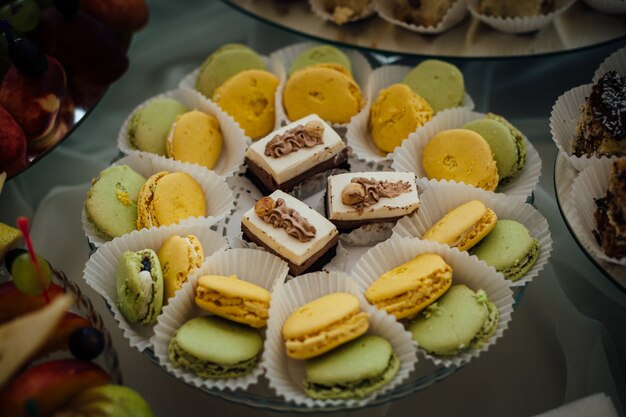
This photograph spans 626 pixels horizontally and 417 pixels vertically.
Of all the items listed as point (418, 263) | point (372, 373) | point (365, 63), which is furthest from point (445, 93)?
point (372, 373)

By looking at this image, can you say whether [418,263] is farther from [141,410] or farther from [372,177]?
[141,410]

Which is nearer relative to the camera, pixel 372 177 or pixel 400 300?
pixel 400 300

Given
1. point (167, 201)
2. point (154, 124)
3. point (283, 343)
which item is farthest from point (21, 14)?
point (283, 343)

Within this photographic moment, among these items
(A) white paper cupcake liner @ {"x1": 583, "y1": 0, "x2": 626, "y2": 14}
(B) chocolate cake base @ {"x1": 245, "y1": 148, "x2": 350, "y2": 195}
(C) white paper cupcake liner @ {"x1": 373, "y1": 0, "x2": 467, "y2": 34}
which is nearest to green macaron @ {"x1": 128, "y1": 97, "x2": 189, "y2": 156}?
(B) chocolate cake base @ {"x1": 245, "y1": 148, "x2": 350, "y2": 195}

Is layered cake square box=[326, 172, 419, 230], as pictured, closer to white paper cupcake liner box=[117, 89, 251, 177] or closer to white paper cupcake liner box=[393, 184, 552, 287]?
white paper cupcake liner box=[393, 184, 552, 287]

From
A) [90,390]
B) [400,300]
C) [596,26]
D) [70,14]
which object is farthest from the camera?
[596,26]

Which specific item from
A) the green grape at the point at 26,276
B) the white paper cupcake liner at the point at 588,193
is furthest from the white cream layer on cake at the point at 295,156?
the green grape at the point at 26,276

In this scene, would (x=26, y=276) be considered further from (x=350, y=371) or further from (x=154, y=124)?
(x=154, y=124)
